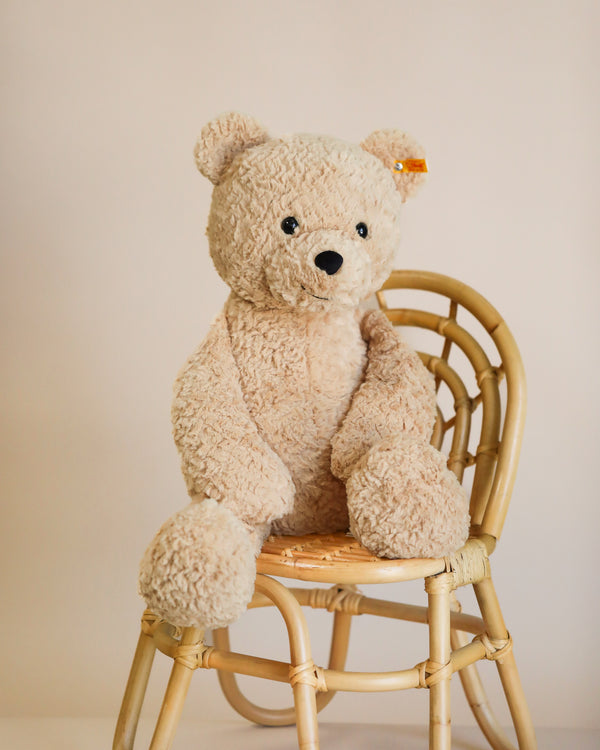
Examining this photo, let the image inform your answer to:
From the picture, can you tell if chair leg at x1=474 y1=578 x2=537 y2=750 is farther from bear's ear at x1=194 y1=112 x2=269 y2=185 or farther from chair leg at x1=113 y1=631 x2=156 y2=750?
bear's ear at x1=194 y1=112 x2=269 y2=185

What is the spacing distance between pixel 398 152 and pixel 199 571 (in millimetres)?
563

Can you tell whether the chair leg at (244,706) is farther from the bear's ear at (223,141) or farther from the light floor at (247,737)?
the bear's ear at (223,141)

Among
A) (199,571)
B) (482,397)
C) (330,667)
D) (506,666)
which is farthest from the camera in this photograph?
(330,667)

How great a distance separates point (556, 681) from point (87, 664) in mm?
895

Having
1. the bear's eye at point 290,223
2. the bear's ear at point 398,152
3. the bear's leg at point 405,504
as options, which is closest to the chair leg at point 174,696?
the bear's leg at point 405,504

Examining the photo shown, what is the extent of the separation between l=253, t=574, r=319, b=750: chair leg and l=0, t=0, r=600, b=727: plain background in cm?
69

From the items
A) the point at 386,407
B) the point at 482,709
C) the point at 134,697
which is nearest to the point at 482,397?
the point at 386,407

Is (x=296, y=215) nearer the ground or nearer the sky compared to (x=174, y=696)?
nearer the sky

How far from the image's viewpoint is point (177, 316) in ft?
5.02

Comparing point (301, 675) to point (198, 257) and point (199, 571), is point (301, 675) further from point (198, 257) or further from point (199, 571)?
point (198, 257)

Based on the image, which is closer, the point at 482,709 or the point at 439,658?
the point at 439,658

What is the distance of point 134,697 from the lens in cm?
104

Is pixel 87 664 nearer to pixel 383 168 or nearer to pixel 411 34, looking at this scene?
pixel 383 168

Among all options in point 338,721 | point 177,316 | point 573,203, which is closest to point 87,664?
point 338,721
